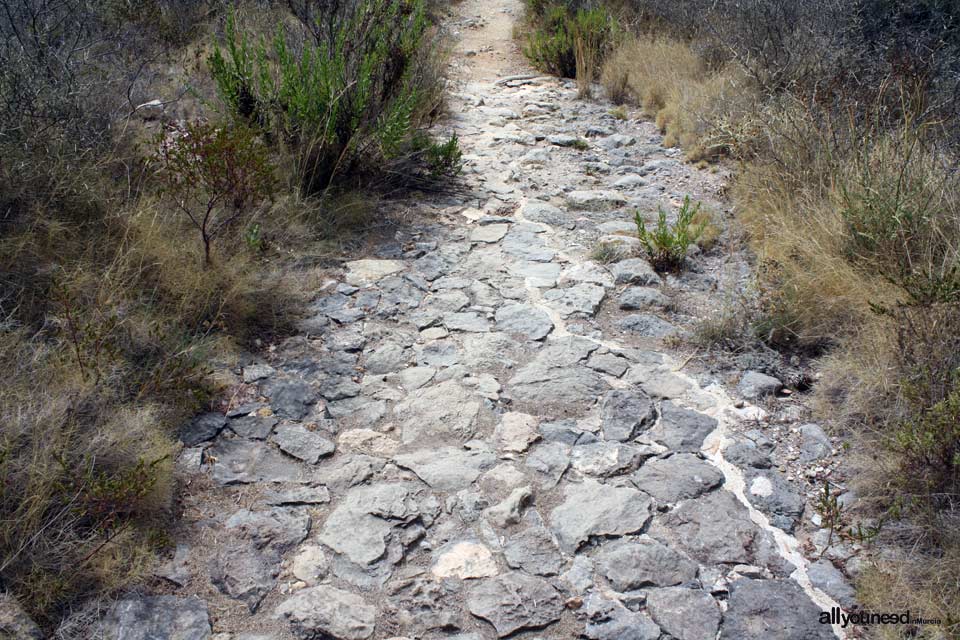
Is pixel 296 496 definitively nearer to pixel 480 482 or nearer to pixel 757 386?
pixel 480 482

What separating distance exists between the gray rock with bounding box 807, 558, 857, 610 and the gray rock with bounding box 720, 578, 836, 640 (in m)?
0.08

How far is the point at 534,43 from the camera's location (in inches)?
422

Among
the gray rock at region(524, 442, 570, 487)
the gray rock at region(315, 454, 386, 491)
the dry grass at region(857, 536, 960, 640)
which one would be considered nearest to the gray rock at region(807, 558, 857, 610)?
the dry grass at region(857, 536, 960, 640)

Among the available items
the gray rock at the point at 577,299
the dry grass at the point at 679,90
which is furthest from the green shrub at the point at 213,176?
the dry grass at the point at 679,90

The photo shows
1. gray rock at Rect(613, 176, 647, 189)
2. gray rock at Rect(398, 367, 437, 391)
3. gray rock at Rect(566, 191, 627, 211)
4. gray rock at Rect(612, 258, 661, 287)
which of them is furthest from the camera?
gray rock at Rect(613, 176, 647, 189)

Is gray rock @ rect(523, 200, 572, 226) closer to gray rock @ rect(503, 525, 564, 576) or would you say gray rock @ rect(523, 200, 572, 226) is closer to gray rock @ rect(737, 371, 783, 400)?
gray rock @ rect(737, 371, 783, 400)

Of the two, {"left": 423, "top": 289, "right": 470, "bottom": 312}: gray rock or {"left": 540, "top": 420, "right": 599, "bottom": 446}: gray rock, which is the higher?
{"left": 540, "top": 420, "right": 599, "bottom": 446}: gray rock

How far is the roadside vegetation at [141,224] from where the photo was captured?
8.54 feet

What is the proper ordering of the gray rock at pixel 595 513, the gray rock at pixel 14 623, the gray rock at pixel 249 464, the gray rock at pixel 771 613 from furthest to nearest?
the gray rock at pixel 249 464 → the gray rock at pixel 595 513 → the gray rock at pixel 771 613 → the gray rock at pixel 14 623

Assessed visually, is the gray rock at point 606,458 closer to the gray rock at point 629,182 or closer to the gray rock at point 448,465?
the gray rock at point 448,465

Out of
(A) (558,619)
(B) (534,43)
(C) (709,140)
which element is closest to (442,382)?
(A) (558,619)

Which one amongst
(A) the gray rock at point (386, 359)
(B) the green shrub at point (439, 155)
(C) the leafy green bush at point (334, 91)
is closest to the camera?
(A) the gray rock at point (386, 359)

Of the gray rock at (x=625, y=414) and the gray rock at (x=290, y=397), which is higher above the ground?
the gray rock at (x=290, y=397)

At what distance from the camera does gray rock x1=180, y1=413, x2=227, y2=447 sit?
3273mm
